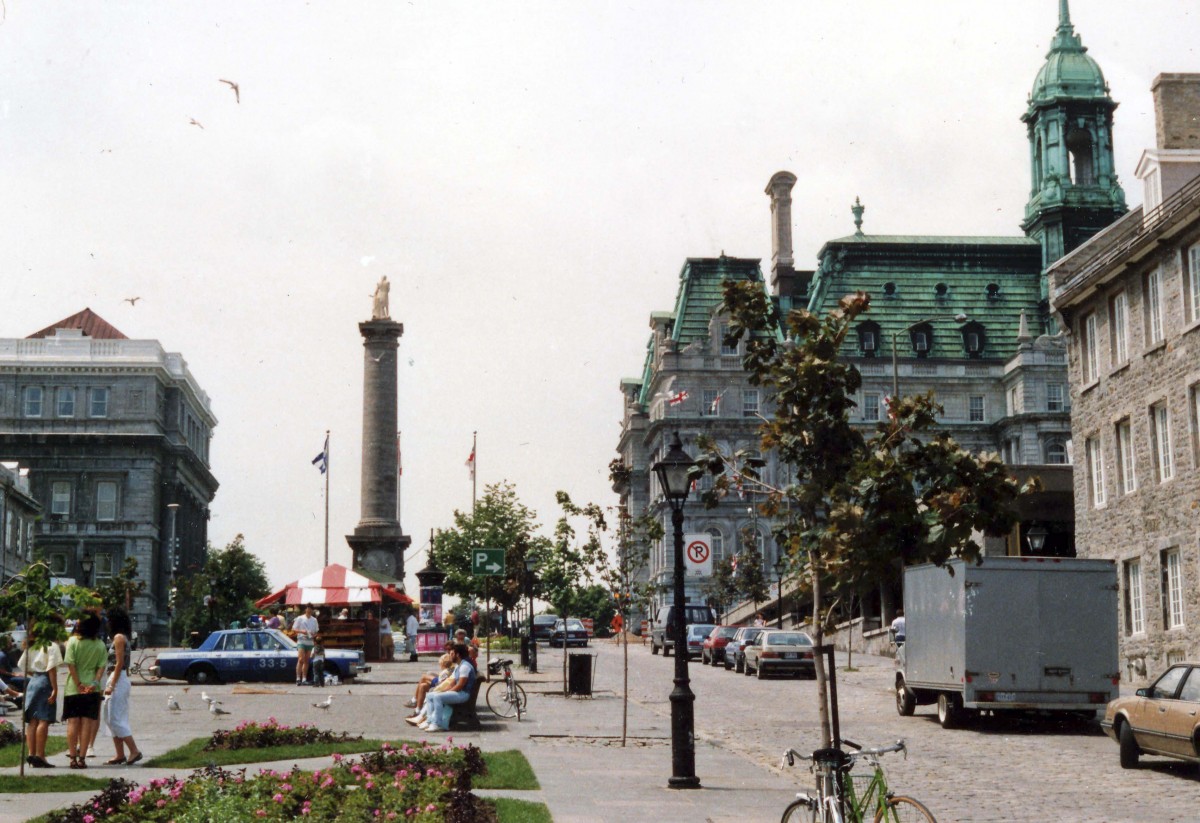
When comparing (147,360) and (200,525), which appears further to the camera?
(200,525)

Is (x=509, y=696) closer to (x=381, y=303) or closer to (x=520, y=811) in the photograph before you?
(x=520, y=811)

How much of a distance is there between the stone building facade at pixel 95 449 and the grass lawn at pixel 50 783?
8676 cm

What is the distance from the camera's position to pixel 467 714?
25.7 m

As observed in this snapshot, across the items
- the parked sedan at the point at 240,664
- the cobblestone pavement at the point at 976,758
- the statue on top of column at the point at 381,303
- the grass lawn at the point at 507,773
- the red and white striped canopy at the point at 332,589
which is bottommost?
the cobblestone pavement at the point at 976,758

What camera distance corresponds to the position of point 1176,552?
3712 cm

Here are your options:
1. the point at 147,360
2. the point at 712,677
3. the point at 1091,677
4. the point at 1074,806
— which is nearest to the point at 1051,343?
the point at 147,360

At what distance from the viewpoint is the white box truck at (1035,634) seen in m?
26.8

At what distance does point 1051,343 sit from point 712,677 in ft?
225

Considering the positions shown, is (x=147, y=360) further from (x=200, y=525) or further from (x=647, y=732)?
(x=647, y=732)

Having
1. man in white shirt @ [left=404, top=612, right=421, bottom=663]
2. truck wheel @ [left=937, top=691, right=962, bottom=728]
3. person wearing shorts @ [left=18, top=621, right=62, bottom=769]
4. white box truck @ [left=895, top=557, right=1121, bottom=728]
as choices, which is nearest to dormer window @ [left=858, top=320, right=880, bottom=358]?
man in white shirt @ [left=404, top=612, right=421, bottom=663]

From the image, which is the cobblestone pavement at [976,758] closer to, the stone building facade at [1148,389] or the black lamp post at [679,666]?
the black lamp post at [679,666]

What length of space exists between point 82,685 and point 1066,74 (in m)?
91.5

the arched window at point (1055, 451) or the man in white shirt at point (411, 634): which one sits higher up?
the arched window at point (1055, 451)

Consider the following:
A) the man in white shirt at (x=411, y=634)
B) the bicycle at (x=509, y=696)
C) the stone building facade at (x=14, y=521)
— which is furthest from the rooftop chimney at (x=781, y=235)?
the bicycle at (x=509, y=696)
